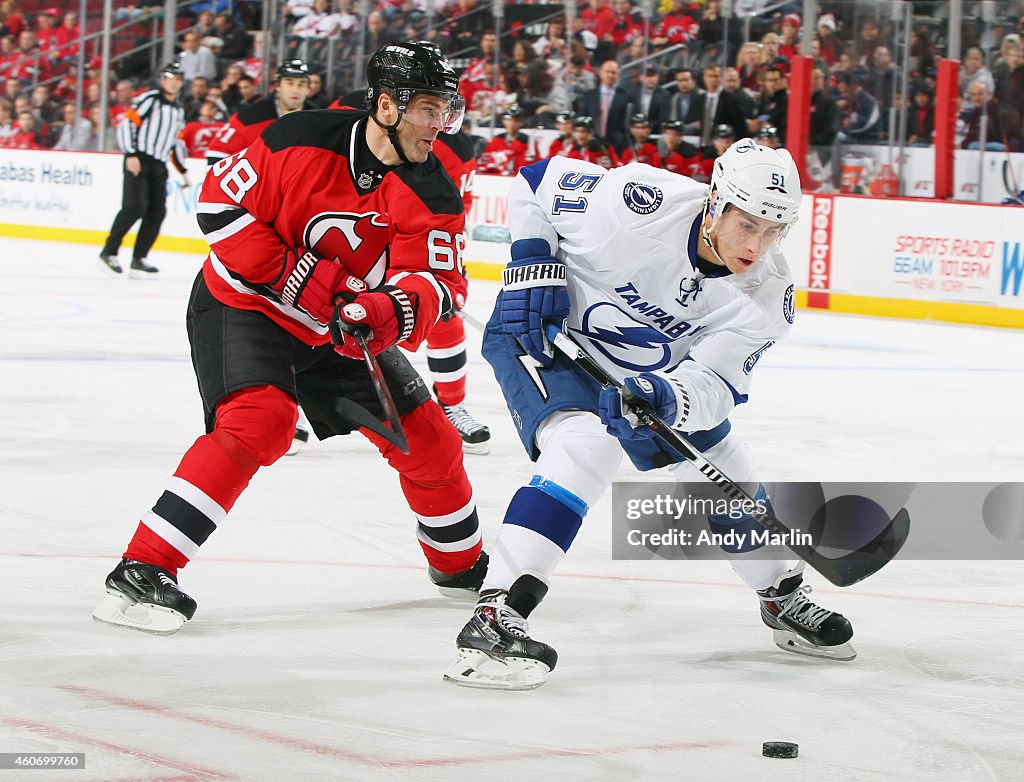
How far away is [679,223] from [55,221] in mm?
10765

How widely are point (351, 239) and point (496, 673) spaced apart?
956 mm

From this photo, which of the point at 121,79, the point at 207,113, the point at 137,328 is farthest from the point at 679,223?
the point at 121,79

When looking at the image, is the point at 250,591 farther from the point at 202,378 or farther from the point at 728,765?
the point at 728,765

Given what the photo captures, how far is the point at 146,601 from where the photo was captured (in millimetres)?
2877

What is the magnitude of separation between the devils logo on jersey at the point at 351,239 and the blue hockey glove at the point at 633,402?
2.13 ft

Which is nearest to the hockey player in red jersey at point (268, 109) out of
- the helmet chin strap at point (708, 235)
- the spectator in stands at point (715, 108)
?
the helmet chin strap at point (708, 235)

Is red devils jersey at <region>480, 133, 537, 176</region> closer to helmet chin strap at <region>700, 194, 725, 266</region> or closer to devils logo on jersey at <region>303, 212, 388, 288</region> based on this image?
devils logo on jersey at <region>303, 212, 388, 288</region>

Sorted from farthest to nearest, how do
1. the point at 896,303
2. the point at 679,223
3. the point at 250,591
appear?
the point at 896,303, the point at 250,591, the point at 679,223

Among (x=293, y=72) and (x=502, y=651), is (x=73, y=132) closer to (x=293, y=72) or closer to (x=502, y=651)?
(x=293, y=72)

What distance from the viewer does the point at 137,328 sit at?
7.77 m

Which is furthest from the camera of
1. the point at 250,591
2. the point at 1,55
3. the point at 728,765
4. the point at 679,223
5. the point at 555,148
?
the point at 1,55

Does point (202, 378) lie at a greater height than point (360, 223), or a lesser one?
lesser

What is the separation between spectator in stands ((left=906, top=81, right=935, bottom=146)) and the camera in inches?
367

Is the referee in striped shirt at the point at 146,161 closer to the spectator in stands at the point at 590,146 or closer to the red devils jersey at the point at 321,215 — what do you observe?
the spectator in stands at the point at 590,146
